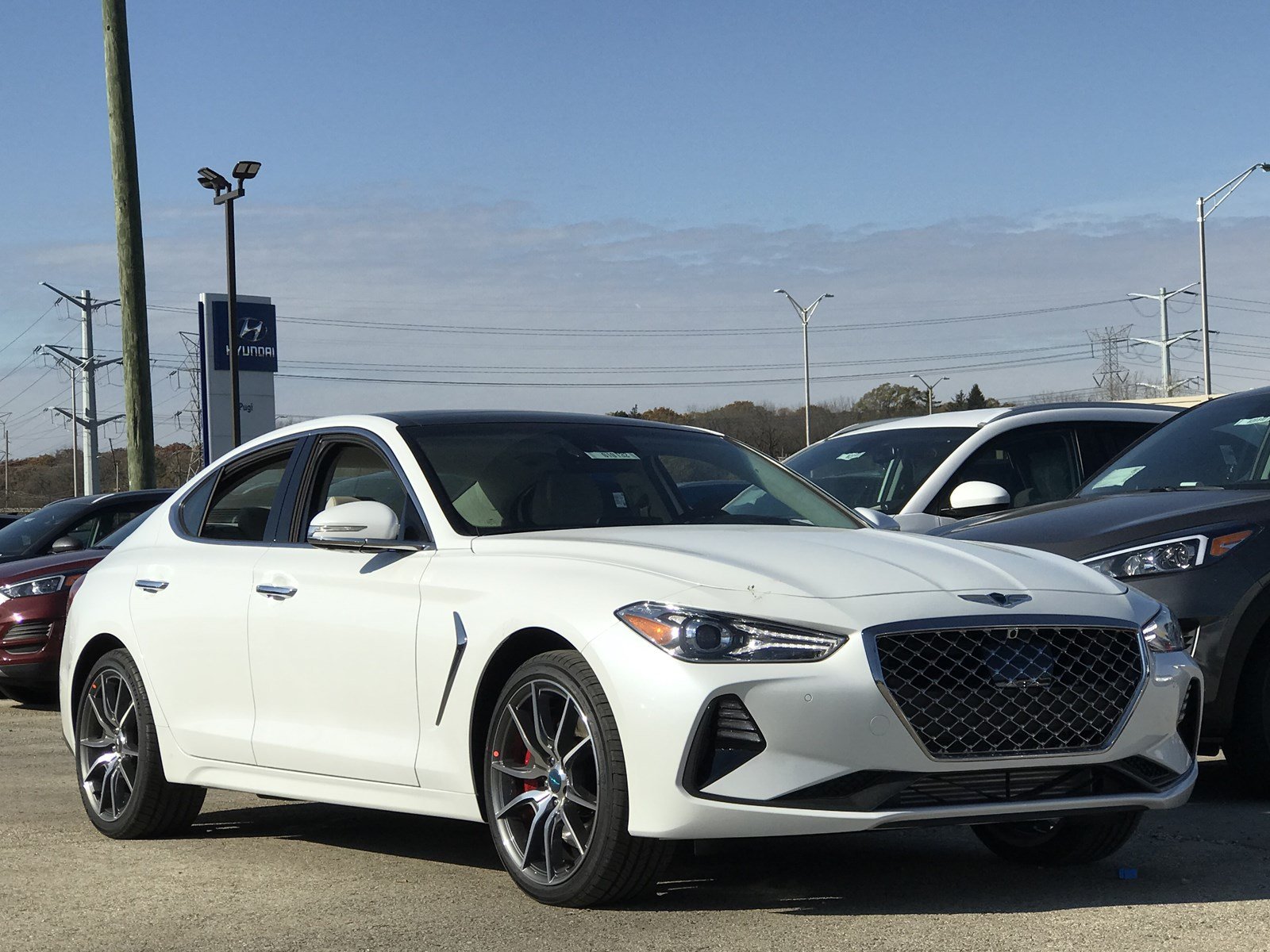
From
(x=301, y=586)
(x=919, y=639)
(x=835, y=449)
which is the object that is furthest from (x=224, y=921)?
(x=835, y=449)

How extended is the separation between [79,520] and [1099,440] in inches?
338

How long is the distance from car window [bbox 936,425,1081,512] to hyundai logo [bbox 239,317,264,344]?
26360 mm

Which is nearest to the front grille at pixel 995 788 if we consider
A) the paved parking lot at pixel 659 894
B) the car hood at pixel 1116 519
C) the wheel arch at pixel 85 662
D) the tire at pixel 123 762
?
the paved parking lot at pixel 659 894

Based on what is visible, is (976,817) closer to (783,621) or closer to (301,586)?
(783,621)

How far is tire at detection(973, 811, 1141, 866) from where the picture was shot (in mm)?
5492

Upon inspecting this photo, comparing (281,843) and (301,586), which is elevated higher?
(301,586)

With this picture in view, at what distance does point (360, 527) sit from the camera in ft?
18.6

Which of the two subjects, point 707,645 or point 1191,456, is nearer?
point 707,645

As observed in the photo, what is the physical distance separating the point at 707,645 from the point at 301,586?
194 centimetres

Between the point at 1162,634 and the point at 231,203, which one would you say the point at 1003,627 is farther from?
the point at 231,203

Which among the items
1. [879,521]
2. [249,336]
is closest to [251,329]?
[249,336]

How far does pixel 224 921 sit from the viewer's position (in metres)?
5.07

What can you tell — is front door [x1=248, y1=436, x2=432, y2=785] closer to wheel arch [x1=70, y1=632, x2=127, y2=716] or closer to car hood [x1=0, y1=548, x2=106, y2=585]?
wheel arch [x1=70, y1=632, x2=127, y2=716]

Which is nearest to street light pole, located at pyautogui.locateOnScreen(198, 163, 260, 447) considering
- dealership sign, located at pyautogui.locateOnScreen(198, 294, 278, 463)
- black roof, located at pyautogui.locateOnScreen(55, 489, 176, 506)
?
dealership sign, located at pyautogui.locateOnScreen(198, 294, 278, 463)
